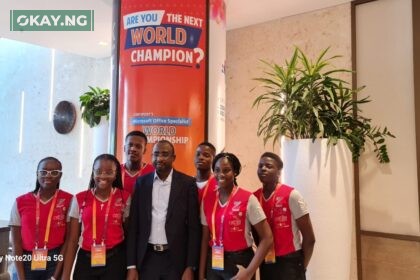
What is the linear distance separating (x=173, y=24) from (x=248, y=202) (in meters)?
1.29

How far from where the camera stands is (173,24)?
A: 243 cm

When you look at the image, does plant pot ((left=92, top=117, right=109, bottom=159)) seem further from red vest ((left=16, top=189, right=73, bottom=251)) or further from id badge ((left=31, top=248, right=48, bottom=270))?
id badge ((left=31, top=248, right=48, bottom=270))

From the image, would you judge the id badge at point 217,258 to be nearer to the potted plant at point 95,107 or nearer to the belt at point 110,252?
the belt at point 110,252

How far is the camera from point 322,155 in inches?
97.0

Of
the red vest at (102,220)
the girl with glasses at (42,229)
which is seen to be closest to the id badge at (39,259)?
the girl with glasses at (42,229)

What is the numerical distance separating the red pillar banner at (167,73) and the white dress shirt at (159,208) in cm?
55

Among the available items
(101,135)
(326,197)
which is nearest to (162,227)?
(326,197)

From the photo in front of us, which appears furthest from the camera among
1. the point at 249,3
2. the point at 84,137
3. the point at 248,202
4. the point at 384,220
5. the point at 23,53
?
the point at 23,53

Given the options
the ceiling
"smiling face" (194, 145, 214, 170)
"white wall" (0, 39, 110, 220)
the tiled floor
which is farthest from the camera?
"white wall" (0, 39, 110, 220)

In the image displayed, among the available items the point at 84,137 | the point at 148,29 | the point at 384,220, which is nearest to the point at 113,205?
the point at 148,29

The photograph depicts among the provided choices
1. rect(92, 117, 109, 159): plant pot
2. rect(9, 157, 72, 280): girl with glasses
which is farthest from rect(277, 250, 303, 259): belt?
rect(92, 117, 109, 159): plant pot

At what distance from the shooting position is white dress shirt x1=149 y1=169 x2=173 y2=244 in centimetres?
181

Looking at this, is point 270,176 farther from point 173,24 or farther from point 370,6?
point 370,6

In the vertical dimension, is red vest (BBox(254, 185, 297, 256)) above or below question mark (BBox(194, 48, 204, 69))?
below
